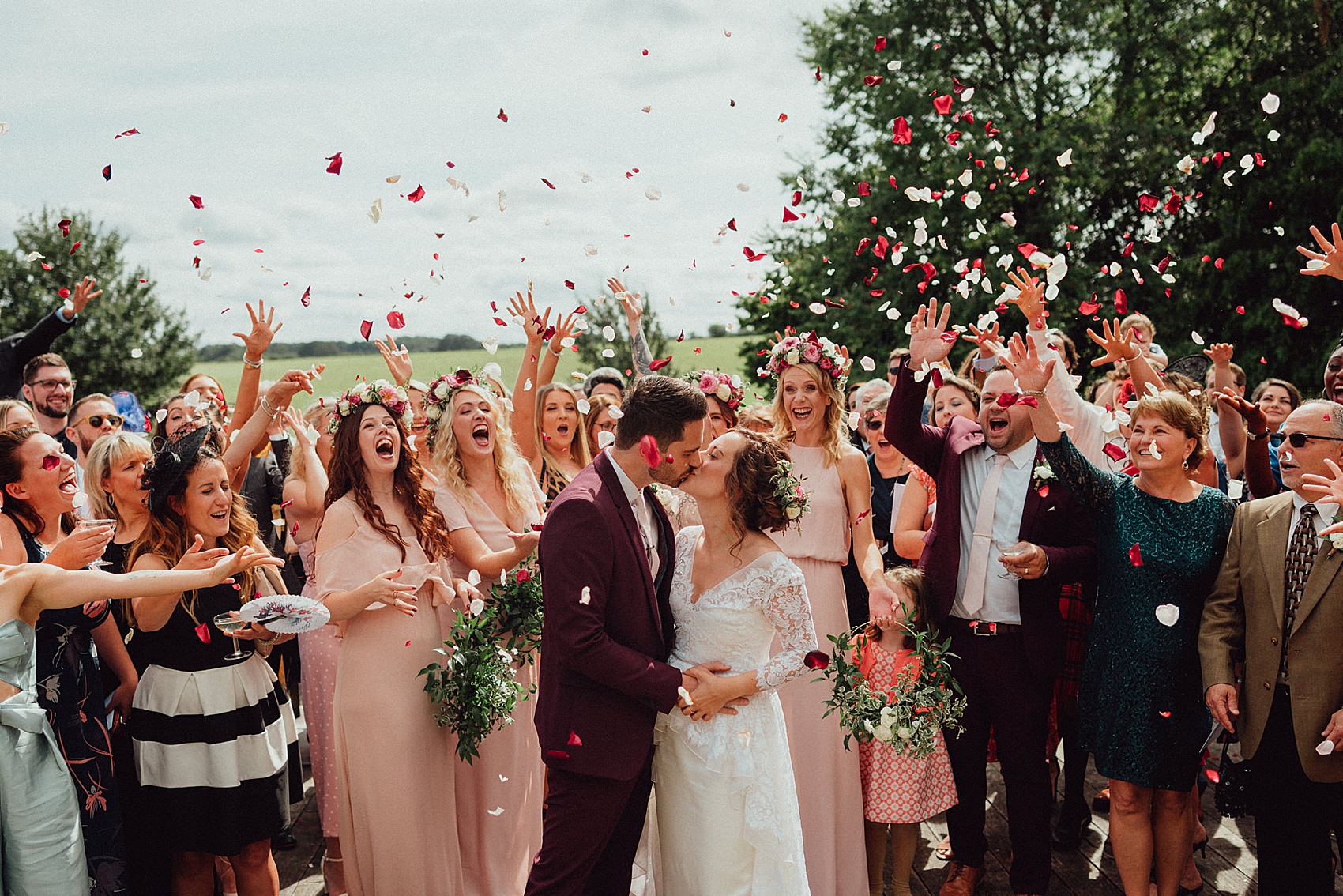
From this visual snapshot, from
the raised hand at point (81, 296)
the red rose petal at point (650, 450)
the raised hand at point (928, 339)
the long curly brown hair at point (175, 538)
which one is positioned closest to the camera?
the red rose petal at point (650, 450)

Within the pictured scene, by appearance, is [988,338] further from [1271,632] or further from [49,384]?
[49,384]

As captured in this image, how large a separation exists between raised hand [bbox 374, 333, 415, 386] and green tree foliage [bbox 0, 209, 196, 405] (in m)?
33.7

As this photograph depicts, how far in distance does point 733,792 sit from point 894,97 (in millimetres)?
17370

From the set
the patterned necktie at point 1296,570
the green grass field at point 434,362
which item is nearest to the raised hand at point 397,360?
the patterned necktie at point 1296,570

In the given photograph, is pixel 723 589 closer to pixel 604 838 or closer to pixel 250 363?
pixel 604 838

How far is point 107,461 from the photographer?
470 centimetres

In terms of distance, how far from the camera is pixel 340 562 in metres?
4.56

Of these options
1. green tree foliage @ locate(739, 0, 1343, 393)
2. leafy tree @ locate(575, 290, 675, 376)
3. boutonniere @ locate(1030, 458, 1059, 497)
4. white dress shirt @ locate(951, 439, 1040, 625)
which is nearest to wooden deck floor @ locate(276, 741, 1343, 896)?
white dress shirt @ locate(951, 439, 1040, 625)

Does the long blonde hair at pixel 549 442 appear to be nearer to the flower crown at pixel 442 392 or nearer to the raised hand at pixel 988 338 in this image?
the flower crown at pixel 442 392

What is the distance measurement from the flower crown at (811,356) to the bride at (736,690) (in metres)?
1.46

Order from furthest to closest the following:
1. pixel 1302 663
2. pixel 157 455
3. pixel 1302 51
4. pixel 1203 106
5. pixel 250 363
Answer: pixel 1203 106, pixel 1302 51, pixel 250 363, pixel 157 455, pixel 1302 663

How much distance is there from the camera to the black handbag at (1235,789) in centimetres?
434

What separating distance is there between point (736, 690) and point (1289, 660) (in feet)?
7.78

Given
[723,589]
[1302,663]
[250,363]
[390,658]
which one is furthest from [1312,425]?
[250,363]
